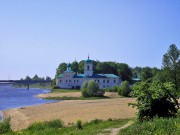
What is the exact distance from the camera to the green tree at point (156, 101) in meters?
21.8

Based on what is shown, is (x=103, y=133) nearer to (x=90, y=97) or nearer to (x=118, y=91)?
(x=90, y=97)

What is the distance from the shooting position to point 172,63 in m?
82.8

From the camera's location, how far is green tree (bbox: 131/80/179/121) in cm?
2183

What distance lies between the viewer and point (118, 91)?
306 feet

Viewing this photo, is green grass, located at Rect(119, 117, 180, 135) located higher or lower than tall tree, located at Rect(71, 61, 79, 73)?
lower

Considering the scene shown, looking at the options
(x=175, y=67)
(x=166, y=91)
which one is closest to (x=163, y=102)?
(x=166, y=91)

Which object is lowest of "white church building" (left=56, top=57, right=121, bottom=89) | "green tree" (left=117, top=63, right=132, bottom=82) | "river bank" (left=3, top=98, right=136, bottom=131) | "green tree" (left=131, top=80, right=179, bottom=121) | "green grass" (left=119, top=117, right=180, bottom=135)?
"river bank" (left=3, top=98, right=136, bottom=131)

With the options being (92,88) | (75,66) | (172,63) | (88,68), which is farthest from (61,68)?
(172,63)

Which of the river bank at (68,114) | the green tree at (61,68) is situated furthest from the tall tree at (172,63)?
the green tree at (61,68)

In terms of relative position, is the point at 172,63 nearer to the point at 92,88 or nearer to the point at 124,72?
the point at 92,88

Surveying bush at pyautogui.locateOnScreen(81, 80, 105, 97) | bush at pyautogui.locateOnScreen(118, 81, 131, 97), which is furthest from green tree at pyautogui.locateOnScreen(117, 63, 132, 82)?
bush at pyautogui.locateOnScreen(81, 80, 105, 97)

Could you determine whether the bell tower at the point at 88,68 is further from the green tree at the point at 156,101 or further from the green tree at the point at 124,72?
the green tree at the point at 156,101

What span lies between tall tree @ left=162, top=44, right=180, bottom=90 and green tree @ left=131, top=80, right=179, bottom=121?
58.5m

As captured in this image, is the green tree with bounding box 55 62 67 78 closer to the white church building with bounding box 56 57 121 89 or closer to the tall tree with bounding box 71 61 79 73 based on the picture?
the tall tree with bounding box 71 61 79 73
